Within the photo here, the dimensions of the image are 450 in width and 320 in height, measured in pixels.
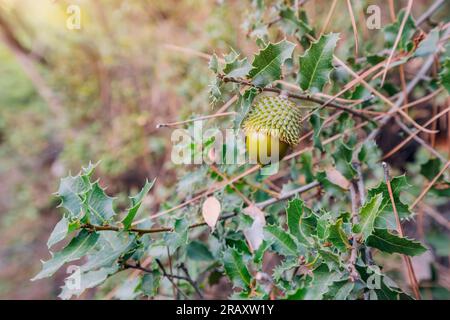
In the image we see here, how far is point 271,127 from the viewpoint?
79 cm

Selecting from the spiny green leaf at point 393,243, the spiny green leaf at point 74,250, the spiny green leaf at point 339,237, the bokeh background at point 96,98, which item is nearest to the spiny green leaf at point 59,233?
the spiny green leaf at point 74,250

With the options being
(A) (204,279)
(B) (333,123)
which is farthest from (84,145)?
(B) (333,123)

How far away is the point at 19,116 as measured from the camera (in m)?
4.74

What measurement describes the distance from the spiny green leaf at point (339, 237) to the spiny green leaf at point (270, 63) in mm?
319

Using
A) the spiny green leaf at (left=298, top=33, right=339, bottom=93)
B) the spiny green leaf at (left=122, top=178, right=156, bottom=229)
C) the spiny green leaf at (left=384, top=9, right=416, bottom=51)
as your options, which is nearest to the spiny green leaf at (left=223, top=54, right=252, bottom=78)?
the spiny green leaf at (left=298, top=33, right=339, bottom=93)

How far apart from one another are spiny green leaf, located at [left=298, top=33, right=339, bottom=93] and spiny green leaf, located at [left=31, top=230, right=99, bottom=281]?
587 mm

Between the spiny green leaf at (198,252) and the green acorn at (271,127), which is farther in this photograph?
the spiny green leaf at (198,252)

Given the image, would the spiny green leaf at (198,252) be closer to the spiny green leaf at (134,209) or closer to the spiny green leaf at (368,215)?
the spiny green leaf at (134,209)

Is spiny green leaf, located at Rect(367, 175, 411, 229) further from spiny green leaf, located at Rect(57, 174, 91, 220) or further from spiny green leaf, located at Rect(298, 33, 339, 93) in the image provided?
spiny green leaf, located at Rect(57, 174, 91, 220)

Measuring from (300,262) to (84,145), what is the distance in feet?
9.99

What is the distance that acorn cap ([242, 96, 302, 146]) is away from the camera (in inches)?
31.3

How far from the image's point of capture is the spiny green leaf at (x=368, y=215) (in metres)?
0.71

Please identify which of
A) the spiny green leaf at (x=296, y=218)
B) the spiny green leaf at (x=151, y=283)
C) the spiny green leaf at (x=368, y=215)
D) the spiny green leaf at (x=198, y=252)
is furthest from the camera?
the spiny green leaf at (x=198, y=252)
